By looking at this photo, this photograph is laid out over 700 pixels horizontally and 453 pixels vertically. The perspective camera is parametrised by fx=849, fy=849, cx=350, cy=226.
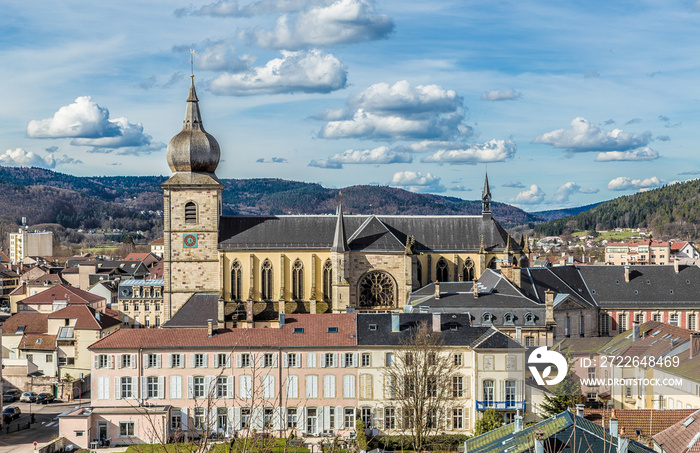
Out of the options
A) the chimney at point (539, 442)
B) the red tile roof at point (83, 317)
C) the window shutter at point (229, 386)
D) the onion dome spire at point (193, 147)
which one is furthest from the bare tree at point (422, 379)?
the red tile roof at point (83, 317)

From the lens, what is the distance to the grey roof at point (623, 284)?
273 ft

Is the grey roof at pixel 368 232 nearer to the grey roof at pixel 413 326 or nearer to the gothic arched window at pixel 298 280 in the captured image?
the gothic arched window at pixel 298 280

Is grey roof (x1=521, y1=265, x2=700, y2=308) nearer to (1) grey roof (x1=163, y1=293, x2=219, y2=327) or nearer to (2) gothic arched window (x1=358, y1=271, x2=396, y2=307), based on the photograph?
(2) gothic arched window (x1=358, y1=271, x2=396, y2=307)

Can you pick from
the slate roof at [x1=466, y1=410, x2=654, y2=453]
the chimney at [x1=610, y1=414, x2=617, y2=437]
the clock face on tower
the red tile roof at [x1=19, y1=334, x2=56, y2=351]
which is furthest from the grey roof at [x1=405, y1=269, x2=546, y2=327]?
the red tile roof at [x1=19, y1=334, x2=56, y2=351]

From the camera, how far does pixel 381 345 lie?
206 feet

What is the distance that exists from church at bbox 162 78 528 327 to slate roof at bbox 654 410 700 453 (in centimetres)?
4264

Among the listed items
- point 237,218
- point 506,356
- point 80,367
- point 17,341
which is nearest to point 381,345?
point 506,356

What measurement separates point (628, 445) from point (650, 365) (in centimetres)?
1821

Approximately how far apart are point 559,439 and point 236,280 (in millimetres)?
50139

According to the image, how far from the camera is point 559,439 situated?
114 ft

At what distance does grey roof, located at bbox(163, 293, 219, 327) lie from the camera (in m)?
76.6

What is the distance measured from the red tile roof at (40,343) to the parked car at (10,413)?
15.1 meters

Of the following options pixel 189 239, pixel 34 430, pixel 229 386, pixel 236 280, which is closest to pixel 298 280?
pixel 236 280

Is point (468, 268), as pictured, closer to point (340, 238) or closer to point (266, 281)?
point (340, 238)
